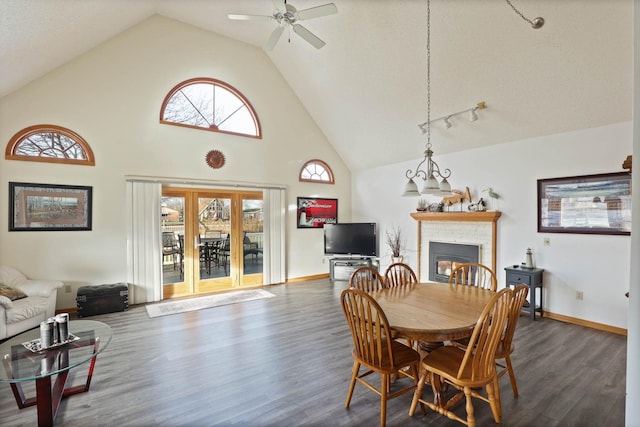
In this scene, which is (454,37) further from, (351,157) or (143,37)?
(143,37)

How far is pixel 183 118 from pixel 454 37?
4.52 meters

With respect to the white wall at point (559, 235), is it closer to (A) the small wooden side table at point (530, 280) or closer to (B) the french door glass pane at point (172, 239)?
(A) the small wooden side table at point (530, 280)

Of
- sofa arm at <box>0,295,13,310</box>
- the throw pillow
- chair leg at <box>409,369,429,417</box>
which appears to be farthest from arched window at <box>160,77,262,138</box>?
chair leg at <box>409,369,429,417</box>

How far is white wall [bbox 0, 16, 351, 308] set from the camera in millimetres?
4277

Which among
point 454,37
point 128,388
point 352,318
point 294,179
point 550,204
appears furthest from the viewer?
point 294,179

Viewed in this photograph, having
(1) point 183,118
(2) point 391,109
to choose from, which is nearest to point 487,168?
(2) point 391,109

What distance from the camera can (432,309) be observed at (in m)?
2.32

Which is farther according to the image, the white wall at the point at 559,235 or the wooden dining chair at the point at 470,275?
the white wall at the point at 559,235

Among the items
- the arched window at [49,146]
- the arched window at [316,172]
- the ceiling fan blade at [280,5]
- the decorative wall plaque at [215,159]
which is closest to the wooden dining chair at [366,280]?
the ceiling fan blade at [280,5]

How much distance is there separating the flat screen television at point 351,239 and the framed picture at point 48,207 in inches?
173

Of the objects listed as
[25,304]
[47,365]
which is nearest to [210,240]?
[25,304]

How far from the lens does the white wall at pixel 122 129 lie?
14.0 feet

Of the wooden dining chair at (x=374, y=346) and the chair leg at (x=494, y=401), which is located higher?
the wooden dining chair at (x=374, y=346)

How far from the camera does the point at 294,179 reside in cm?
660
